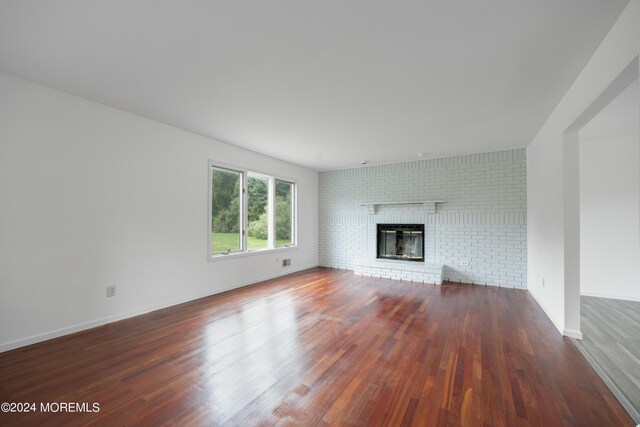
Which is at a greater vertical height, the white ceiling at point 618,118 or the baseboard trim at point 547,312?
the white ceiling at point 618,118

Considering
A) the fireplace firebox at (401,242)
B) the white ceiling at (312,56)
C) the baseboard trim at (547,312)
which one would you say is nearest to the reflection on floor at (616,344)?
the baseboard trim at (547,312)

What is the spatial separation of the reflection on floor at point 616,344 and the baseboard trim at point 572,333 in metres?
0.05

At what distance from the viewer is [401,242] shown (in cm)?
609

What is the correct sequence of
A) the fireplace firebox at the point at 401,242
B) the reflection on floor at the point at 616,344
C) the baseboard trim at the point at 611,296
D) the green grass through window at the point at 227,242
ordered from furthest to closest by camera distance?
the fireplace firebox at the point at 401,242 < the green grass through window at the point at 227,242 < the baseboard trim at the point at 611,296 < the reflection on floor at the point at 616,344

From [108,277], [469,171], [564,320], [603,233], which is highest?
[469,171]

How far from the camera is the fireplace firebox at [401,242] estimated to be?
231 inches

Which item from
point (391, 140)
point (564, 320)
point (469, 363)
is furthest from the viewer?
point (391, 140)

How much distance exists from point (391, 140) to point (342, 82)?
83.3 inches

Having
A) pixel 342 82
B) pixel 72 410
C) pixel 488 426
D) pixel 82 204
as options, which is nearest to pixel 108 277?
pixel 82 204

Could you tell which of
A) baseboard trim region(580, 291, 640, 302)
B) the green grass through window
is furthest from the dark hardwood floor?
baseboard trim region(580, 291, 640, 302)

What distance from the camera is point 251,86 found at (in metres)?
2.64

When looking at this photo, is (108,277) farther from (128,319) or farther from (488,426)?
(488,426)

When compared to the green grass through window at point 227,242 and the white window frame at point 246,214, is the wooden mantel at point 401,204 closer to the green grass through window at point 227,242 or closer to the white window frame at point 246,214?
the white window frame at point 246,214

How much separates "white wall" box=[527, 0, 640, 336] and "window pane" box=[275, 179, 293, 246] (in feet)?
15.1
